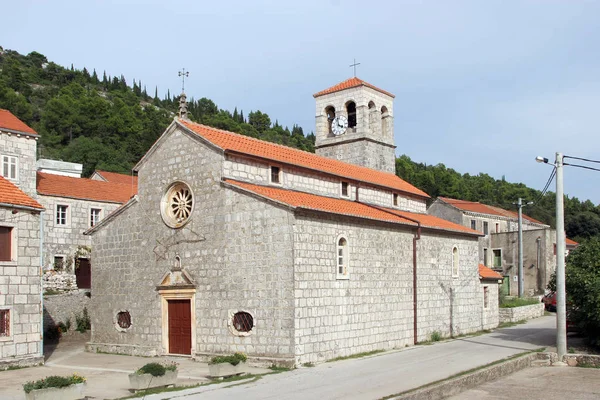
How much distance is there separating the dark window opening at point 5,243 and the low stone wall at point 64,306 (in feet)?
28.6

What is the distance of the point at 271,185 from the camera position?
77.7 ft

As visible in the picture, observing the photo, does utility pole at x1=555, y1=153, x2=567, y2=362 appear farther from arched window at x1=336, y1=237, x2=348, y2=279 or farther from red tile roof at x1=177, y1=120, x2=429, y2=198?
red tile roof at x1=177, y1=120, x2=429, y2=198

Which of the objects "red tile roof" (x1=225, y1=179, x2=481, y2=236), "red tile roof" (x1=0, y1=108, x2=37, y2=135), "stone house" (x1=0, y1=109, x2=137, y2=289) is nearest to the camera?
"red tile roof" (x1=225, y1=179, x2=481, y2=236)

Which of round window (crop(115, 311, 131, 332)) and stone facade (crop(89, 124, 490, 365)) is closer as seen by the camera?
stone facade (crop(89, 124, 490, 365))

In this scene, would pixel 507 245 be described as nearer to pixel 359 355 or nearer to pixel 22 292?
pixel 359 355

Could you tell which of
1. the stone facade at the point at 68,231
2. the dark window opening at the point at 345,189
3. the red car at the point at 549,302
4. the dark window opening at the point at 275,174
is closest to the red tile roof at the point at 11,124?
the stone facade at the point at 68,231

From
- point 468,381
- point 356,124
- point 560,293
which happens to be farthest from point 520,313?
point 468,381

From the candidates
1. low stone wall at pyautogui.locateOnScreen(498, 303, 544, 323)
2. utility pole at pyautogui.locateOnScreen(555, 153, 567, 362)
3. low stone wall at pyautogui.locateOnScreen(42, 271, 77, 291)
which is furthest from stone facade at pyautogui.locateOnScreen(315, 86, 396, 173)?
low stone wall at pyautogui.locateOnScreen(42, 271, 77, 291)

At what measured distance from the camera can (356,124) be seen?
3606 centimetres

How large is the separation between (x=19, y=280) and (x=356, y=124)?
21.4 meters

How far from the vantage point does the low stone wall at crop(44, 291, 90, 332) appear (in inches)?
1099

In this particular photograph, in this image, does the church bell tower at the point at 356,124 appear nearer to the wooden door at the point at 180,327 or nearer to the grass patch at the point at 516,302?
the grass patch at the point at 516,302

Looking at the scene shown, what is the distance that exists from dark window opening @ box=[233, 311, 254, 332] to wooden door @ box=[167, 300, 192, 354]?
223cm

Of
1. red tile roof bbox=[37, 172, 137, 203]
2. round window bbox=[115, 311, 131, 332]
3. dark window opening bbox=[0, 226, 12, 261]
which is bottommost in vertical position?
round window bbox=[115, 311, 131, 332]
